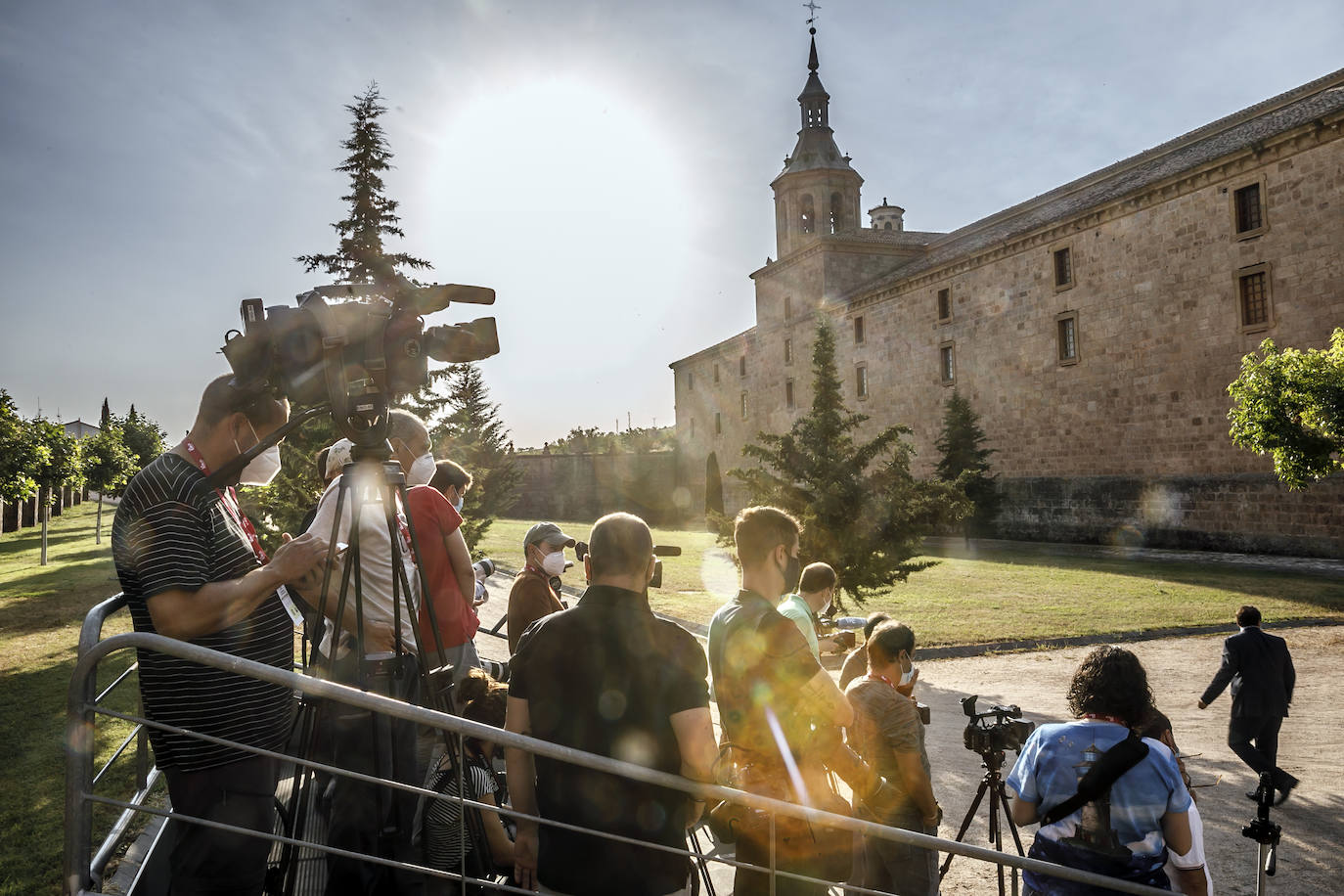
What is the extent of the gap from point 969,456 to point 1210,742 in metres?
25.9

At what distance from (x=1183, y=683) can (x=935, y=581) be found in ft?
32.7

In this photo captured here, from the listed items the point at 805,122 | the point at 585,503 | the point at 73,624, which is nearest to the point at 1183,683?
the point at 73,624

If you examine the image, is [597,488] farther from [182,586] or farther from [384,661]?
[182,586]

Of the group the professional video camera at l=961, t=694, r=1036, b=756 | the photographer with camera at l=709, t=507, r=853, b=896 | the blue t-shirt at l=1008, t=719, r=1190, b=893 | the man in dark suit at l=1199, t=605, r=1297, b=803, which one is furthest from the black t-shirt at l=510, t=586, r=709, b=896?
the man in dark suit at l=1199, t=605, r=1297, b=803

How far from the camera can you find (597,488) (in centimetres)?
5766

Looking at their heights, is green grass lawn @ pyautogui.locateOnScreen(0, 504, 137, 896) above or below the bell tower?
below

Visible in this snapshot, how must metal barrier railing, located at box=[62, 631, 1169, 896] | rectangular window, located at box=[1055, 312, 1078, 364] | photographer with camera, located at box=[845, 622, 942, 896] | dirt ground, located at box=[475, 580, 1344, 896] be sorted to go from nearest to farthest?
metal barrier railing, located at box=[62, 631, 1169, 896], photographer with camera, located at box=[845, 622, 942, 896], dirt ground, located at box=[475, 580, 1344, 896], rectangular window, located at box=[1055, 312, 1078, 364]

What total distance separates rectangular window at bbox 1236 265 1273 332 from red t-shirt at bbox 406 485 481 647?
26005mm

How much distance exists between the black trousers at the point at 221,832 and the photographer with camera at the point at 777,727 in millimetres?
1491

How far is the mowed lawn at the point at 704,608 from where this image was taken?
5430mm

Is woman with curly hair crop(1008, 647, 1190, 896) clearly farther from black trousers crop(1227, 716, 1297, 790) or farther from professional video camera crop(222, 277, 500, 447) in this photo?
black trousers crop(1227, 716, 1297, 790)

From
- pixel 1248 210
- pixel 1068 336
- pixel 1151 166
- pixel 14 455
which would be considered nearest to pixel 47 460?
pixel 14 455

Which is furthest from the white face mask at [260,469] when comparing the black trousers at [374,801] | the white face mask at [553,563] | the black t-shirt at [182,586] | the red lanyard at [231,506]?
the white face mask at [553,563]

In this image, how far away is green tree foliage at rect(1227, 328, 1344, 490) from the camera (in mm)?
13539
